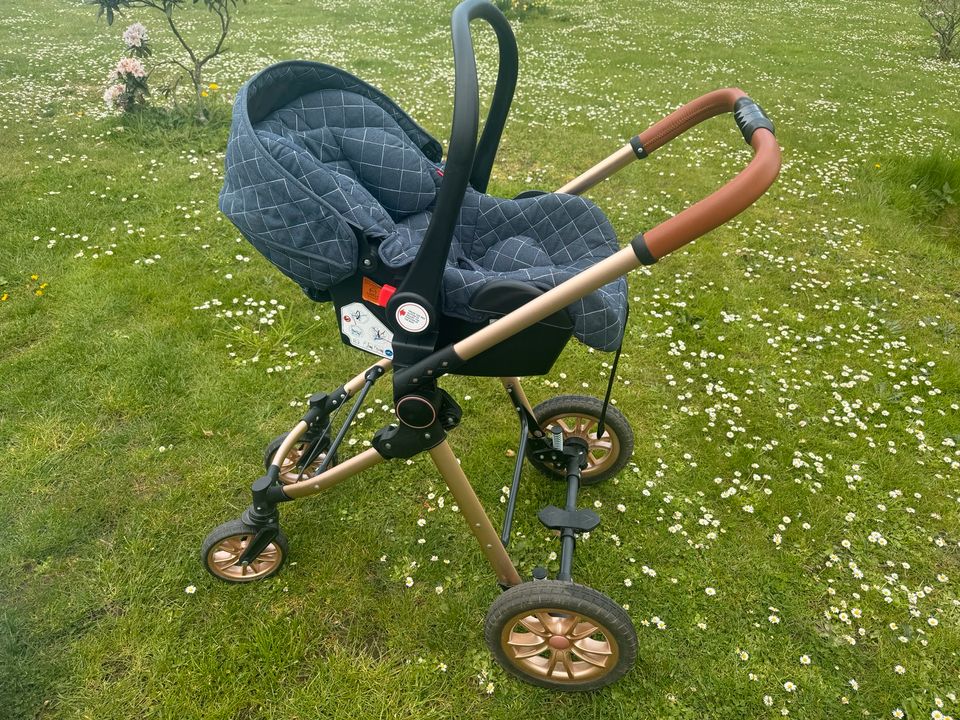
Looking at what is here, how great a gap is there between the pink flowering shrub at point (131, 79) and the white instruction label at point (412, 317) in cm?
756

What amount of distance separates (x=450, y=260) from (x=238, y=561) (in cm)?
189

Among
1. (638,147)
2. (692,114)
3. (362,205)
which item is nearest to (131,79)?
(362,205)

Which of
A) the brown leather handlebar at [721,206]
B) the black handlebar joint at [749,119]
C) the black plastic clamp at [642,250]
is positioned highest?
the black handlebar joint at [749,119]

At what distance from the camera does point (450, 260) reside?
272 centimetres

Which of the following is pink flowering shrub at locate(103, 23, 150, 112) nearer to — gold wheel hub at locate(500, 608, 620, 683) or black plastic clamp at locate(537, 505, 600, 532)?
black plastic clamp at locate(537, 505, 600, 532)

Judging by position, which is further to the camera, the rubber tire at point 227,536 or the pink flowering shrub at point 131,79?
the pink flowering shrub at point 131,79

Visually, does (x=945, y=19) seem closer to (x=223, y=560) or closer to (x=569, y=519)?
(x=569, y=519)

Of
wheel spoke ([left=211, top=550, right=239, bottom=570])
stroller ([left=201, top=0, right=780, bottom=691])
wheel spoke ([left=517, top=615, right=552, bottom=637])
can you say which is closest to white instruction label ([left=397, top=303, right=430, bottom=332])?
stroller ([left=201, top=0, right=780, bottom=691])

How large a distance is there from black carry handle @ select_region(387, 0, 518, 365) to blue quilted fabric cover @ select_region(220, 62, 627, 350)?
175 mm

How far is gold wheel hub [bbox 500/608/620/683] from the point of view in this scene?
2.62 m

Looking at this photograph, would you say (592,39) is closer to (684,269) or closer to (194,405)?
(684,269)

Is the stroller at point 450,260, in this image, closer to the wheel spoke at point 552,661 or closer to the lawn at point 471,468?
the wheel spoke at point 552,661

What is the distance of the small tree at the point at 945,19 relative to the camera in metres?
12.5

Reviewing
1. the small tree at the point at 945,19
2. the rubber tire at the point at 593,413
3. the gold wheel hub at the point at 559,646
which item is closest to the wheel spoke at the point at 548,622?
the gold wheel hub at the point at 559,646
